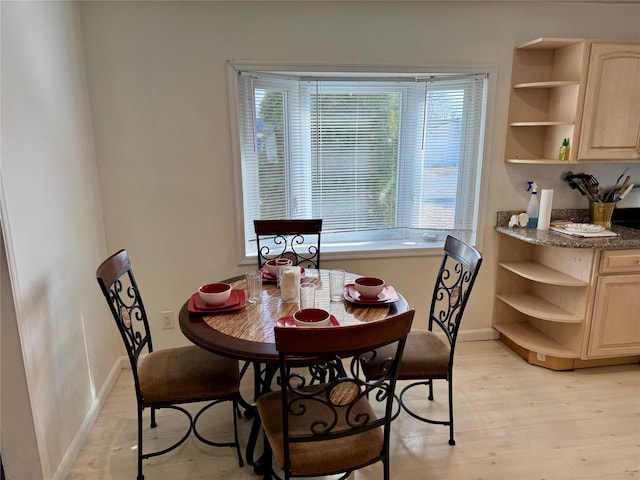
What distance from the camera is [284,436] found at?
136 centimetres

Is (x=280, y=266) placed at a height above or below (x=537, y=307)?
above

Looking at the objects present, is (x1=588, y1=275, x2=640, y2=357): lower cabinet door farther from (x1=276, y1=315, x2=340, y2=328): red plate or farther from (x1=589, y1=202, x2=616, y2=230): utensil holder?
(x1=276, y1=315, x2=340, y2=328): red plate

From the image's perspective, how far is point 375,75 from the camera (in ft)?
9.11

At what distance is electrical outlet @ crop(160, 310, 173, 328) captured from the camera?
2818 mm

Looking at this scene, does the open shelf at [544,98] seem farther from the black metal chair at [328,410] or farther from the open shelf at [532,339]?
the black metal chair at [328,410]

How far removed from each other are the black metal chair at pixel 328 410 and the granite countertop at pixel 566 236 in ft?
5.41

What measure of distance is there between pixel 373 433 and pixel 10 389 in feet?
4.73

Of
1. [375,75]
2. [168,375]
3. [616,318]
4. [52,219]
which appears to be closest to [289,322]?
[168,375]

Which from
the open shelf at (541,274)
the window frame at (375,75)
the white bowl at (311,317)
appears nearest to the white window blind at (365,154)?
the window frame at (375,75)

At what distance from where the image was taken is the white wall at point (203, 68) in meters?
2.46

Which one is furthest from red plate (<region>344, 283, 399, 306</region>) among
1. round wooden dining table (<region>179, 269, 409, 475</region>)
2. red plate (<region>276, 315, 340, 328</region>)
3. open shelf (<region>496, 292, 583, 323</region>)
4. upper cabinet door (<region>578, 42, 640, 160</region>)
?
upper cabinet door (<region>578, 42, 640, 160</region>)

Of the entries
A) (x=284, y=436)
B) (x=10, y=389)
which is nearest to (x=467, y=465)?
(x=284, y=436)

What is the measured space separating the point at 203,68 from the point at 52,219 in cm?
123

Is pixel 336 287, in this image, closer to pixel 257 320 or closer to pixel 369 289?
pixel 369 289
